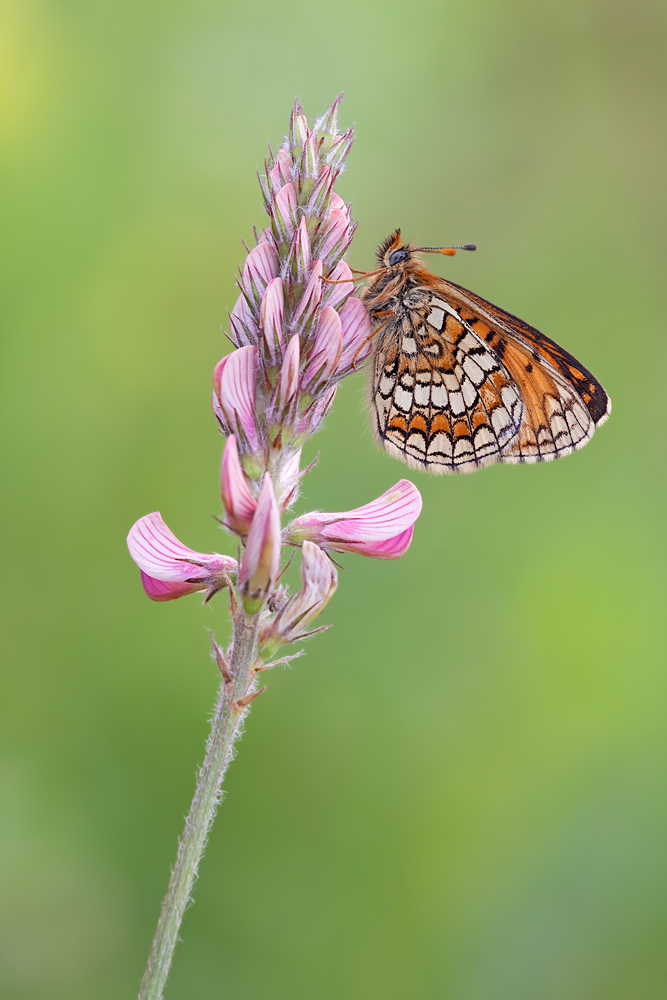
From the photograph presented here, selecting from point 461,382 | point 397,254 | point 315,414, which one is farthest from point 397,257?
point 315,414

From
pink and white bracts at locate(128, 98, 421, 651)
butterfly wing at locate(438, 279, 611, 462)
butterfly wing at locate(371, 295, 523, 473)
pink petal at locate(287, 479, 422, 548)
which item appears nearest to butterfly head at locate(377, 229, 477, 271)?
butterfly wing at locate(371, 295, 523, 473)

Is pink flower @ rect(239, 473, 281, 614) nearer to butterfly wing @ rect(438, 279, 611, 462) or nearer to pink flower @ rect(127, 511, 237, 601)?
pink flower @ rect(127, 511, 237, 601)

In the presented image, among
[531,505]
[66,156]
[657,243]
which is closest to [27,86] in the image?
[66,156]

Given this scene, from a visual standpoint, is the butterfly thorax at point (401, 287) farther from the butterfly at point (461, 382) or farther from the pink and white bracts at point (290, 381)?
the pink and white bracts at point (290, 381)

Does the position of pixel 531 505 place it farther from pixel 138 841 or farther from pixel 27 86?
pixel 27 86

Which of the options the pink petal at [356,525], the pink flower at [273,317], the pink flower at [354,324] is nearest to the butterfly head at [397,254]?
the pink flower at [354,324]

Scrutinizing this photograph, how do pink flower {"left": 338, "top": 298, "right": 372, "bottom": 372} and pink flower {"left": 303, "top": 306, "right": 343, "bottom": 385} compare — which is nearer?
pink flower {"left": 303, "top": 306, "right": 343, "bottom": 385}
